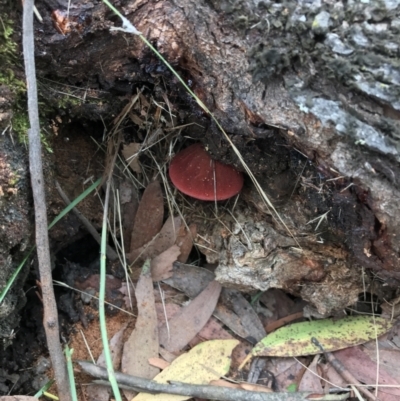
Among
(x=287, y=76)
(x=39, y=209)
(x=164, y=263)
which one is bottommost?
(x=164, y=263)

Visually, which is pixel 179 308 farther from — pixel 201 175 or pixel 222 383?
pixel 201 175

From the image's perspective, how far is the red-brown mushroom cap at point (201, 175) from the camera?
1.69 meters

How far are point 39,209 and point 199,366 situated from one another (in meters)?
0.76

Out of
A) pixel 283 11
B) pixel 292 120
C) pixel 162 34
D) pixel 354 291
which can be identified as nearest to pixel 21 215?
pixel 162 34

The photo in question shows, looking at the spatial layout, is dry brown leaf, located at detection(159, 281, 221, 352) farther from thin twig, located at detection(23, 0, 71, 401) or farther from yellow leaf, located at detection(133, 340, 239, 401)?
thin twig, located at detection(23, 0, 71, 401)

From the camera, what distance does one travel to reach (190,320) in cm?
175

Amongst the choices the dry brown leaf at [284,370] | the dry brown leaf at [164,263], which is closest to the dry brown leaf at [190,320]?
the dry brown leaf at [164,263]

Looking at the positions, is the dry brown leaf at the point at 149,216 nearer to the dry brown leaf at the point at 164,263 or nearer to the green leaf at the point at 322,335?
the dry brown leaf at the point at 164,263

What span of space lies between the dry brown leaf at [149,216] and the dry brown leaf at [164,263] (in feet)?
0.29

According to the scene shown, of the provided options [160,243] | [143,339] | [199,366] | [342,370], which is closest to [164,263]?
[160,243]

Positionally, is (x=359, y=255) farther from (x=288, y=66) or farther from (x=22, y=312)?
(x=22, y=312)

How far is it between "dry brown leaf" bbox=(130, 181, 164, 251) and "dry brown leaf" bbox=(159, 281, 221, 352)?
12.2 inches

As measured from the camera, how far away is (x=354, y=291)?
1.66 m

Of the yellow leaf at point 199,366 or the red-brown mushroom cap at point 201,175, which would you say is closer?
the yellow leaf at point 199,366
